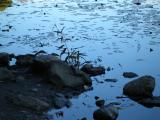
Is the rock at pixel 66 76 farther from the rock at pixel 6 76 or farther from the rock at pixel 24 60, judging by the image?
the rock at pixel 24 60

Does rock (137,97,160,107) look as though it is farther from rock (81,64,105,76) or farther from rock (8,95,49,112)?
rock (8,95,49,112)

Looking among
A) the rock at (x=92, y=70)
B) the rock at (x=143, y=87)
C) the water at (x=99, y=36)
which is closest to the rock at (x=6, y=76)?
the water at (x=99, y=36)

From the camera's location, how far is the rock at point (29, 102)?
9.96 metres

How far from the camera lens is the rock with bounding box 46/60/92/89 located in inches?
461

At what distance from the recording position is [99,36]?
17984mm

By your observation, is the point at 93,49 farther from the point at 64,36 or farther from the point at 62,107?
the point at 62,107

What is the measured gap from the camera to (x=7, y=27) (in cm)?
2067

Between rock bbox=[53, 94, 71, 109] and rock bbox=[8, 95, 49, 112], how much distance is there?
0.88ft

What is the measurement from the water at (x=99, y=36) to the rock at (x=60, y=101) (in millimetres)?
191

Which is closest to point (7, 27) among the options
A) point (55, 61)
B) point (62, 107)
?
point (55, 61)

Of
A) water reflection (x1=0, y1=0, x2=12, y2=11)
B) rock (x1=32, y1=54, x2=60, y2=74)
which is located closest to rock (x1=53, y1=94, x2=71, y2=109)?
rock (x1=32, y1=54, x2=60, y2=74)

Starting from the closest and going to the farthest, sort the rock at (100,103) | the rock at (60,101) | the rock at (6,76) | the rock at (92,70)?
the rock at (60,101) < the rock at (100,103) < the rock at (6,76) < the rock at (92,70)

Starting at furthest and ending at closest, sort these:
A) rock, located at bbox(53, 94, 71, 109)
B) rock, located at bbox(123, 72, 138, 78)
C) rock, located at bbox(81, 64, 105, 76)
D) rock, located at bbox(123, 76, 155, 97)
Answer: rock, located at bbox(81, 64, 105, 76) < rock, located at bbox(123, 72, 138, 78) < rock, located at bbox(123, 76, 155, 97) < rock, located at bbox(53, 94, 71, 109)

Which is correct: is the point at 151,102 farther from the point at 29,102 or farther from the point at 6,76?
the point at 6,76
